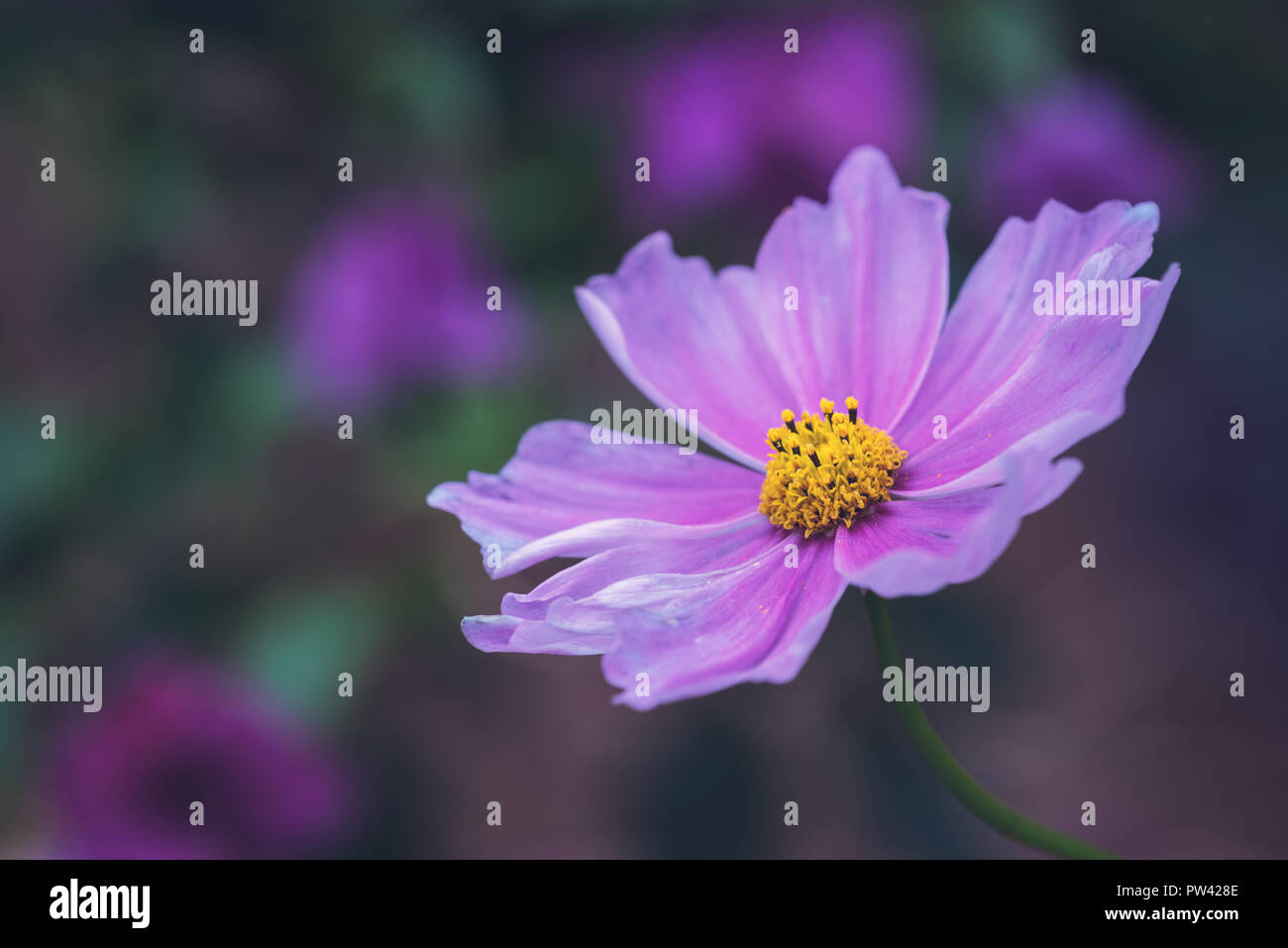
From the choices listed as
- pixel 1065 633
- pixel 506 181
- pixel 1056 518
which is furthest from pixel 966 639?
pixel 506 181

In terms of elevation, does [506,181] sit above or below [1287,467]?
above

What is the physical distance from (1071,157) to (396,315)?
572 millimetres

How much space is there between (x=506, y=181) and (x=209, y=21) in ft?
0.92

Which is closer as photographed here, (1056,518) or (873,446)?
(873,446)

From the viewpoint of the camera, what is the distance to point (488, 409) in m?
1.08

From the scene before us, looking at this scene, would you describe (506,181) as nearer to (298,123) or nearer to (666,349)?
(298,123)

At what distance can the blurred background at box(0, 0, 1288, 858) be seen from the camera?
38.2 inches

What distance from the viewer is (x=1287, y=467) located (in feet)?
4.83

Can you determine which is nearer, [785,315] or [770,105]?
[785,315]

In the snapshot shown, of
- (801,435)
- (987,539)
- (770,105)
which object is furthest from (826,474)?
(770,105)

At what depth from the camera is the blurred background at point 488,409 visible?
0.97 meters

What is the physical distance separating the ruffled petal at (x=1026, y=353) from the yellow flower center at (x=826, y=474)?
16mm

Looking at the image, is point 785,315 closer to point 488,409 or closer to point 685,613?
point 685,613

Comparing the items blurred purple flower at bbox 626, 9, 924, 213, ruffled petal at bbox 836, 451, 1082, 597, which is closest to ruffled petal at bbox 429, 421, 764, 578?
ruffled petal at bbox 836, 451, 1082, 597
